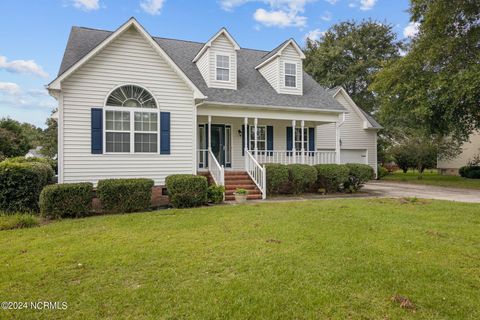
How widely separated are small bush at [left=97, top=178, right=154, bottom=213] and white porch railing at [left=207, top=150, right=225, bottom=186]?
10.2ft

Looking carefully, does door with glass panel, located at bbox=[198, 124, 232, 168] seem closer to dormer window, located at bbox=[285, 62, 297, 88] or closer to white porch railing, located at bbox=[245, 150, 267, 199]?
white porch railing, located at bbox=[245, 150, 267, 199]

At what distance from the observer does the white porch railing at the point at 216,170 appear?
11683 millimetres

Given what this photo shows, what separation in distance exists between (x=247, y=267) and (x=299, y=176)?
8.54 m

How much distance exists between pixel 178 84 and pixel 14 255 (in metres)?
7.93

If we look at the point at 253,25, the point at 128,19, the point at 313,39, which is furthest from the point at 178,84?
the point at 313,39

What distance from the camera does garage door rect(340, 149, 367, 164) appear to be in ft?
73.8

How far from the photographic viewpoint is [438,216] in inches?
320

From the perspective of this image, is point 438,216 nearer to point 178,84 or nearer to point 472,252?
point 472,252

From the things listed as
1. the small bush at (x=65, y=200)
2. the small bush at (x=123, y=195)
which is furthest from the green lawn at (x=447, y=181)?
the small bush at (x=65, y=200)

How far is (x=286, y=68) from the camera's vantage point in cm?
1566

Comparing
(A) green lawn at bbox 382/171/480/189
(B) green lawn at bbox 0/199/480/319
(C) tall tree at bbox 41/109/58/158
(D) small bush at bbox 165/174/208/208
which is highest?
(C) tall tree at bbox 41/109/58/158

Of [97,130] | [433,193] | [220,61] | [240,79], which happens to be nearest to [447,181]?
[433,193]

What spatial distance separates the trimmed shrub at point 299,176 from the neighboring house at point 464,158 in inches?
911

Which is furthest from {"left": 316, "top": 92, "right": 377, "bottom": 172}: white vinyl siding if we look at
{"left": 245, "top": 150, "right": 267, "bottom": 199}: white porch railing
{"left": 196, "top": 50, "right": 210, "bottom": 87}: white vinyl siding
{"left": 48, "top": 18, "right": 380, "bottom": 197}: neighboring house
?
{"left": 196, "top": 50, "right": 210, "bottom": 87}: white vinyl siding
